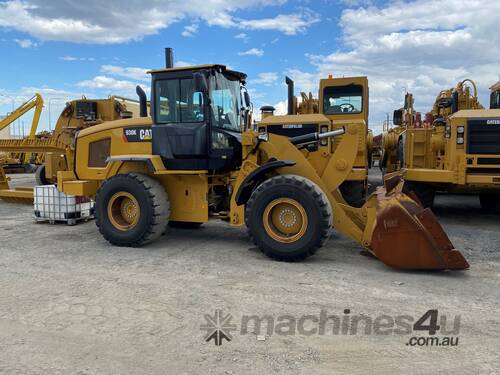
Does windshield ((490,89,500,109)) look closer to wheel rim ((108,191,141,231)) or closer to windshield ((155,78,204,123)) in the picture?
windshield ((155,78,204,123))

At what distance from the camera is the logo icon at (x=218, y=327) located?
11.9ft

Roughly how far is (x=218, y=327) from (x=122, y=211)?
3781 millimetres

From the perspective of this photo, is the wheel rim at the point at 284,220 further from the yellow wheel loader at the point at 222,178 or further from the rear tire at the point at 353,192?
the rear tire at the point at 353,192

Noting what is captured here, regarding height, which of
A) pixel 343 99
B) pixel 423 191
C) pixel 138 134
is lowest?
pixel 423 191

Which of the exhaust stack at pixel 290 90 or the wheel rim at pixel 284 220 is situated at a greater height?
the exhaust stack at pixel 290 90

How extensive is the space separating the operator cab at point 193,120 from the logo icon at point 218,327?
10.2 ft

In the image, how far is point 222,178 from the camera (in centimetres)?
719

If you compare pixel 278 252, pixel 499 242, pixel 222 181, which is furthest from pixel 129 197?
pixel 499 242

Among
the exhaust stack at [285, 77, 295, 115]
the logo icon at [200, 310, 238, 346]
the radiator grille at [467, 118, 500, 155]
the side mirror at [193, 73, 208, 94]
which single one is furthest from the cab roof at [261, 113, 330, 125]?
the logo icon at [200, 310, 238, 346]

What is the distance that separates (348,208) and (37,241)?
16.5ft

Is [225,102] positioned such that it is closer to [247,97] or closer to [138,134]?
[247,97]

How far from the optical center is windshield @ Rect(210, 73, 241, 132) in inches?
265

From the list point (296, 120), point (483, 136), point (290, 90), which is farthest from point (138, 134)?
point (483, 136)

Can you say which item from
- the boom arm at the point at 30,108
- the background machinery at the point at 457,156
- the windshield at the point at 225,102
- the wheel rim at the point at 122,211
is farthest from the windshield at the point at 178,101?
the boom arm at the point at 30,108
